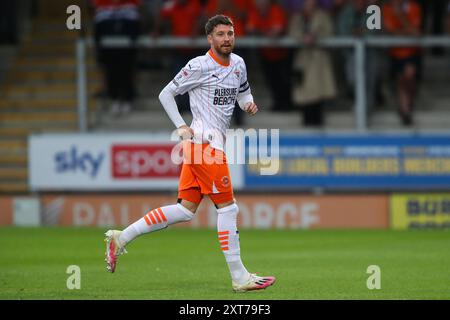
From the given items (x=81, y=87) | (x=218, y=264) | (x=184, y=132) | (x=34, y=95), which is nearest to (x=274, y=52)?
(x=81, y=87)

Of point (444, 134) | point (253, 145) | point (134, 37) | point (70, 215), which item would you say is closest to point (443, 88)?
point (444, 134)

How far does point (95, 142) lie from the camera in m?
20.4

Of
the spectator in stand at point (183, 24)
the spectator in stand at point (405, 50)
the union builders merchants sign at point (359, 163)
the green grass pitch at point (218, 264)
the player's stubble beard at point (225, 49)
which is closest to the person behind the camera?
the green grass pitch at point (218, 264)

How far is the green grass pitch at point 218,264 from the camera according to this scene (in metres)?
10.2

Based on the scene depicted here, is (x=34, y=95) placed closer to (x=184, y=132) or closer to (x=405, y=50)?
(x=405, y=50)

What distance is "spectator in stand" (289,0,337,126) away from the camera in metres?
20.8

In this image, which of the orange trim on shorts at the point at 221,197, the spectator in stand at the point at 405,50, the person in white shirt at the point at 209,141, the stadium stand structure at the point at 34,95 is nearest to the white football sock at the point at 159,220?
the person in white shirt at the point at 209,141

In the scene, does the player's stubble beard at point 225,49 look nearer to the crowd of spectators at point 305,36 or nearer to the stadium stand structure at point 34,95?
the crowd of spectators at point 305,36

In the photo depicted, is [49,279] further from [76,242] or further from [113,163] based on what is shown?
[113,163]

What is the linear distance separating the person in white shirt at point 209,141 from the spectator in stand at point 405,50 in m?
10.9

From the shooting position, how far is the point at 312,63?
825 inches

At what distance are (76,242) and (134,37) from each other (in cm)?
549

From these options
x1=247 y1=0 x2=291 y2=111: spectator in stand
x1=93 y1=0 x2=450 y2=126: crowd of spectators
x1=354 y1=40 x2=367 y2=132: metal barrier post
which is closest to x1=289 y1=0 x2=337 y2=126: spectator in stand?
x1=93 y1=0 x2=450 y2=126: crowd of spectators

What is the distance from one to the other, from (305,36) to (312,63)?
1.71 ft
